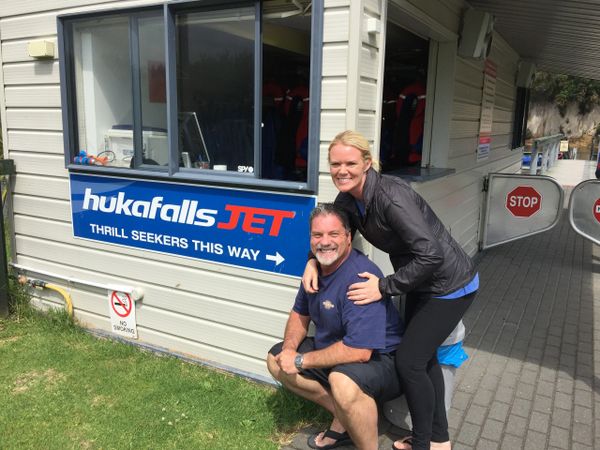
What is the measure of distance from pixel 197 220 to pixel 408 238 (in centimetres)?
161

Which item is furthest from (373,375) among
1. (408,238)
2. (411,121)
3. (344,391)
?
(411,121)

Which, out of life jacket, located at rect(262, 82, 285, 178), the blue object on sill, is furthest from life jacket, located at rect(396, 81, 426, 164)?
the blue object on sill

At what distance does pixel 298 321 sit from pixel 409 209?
0.90m

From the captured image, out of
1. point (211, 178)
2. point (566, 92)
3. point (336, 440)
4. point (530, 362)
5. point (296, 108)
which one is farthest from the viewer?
point (566, 92)

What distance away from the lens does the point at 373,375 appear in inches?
94.0

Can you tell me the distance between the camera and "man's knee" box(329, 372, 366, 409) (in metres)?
2.30

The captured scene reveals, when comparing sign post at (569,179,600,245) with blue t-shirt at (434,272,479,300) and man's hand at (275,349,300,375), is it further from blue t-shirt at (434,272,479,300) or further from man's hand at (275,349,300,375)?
man's hand at (275,349,300,375)

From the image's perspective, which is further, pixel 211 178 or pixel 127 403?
pixel 211 178

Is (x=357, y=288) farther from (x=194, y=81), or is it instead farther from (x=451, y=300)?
(x=194, y=81)

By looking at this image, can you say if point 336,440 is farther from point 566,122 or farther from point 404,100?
point 566,122

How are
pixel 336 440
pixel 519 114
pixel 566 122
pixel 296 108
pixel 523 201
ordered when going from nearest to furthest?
pixel 336 440 → pixel 296 108 → pixel 523 201 → pixel 519 114 → pixel 566 122

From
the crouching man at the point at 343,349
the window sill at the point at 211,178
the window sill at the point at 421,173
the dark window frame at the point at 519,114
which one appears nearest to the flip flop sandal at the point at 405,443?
the crouching man at the point at 343,349

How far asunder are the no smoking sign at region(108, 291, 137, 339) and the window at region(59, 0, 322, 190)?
3.08 ft

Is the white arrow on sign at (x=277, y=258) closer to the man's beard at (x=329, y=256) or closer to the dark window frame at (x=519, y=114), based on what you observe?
the man's beard at (x=329, y=256)
